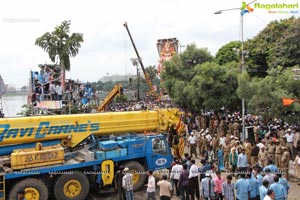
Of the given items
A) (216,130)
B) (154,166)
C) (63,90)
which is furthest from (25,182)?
(63,90)

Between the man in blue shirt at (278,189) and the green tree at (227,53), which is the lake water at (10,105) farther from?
the green tree at (227,53)

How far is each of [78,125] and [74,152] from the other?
0.97m

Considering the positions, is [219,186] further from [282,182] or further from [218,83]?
[218,83]

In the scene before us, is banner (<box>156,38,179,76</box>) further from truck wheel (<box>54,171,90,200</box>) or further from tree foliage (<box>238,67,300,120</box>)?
truck wheel (<box>54,171,90,200</box>)

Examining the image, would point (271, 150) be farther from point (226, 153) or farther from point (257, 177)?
point (257, 177)

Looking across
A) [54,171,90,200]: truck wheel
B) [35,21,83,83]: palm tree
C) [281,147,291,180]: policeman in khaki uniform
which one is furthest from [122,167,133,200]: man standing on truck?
[35,21,83,83]: palm tree

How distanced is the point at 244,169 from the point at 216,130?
28.9 feet

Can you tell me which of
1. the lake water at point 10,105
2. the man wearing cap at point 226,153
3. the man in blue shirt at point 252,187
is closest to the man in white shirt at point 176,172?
the man in blue shirt at point 252,187

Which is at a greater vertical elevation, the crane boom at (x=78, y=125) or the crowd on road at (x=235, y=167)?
the crane boom at (x=78, y=125)

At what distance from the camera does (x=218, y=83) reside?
881 inches

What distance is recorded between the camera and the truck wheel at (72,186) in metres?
12.1

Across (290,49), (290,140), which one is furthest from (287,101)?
(290,49)

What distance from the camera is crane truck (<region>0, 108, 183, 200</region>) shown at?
38.2ft

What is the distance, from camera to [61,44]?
1411 inches
